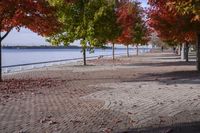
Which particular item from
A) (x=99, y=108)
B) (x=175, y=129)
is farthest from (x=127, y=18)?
(x=175, y=129)

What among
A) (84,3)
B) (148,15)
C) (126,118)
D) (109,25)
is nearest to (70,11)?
(84,3)

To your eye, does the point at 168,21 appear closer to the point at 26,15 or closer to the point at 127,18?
the point at 26,15

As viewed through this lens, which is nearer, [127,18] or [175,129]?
[175,129]

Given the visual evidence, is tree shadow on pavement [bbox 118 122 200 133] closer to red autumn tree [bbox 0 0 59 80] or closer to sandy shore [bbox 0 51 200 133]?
sandy shore [bbox 0 51 200 133]

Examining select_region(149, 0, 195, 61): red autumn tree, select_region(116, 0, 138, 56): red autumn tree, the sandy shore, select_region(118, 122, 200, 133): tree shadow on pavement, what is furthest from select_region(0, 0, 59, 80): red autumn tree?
select_region(116, 0, 138, 56): red autumn tree

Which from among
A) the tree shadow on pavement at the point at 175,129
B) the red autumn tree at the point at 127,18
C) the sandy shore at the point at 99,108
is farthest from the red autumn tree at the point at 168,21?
the red autumn tree at the point at 127,18

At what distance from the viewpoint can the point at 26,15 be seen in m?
21.2

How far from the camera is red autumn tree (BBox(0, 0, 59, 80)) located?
66.8 ft

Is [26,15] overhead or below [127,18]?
below

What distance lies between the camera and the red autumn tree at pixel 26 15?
2038cm

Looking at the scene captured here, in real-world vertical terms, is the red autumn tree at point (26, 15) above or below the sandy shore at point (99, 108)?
above

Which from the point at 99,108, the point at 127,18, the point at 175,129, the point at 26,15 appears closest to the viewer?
the point at 175,129

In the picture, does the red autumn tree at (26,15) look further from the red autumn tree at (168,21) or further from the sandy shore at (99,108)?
the red autumn tree at (168,21)

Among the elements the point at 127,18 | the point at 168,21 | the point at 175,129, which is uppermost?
the point at 127,18
